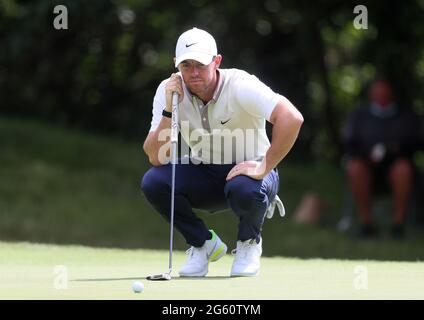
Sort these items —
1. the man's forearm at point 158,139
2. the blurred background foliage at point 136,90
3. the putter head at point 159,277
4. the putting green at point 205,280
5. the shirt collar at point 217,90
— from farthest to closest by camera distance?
the blurred background foliage at point 136,90, the man's forearm at point 158,139, the shirt collar at point 217,90, the putter head at point 159,277, the putting green at point 205,280

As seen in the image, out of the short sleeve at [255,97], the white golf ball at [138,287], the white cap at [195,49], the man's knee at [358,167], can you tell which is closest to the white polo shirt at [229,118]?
the short sleeve at [255,97]

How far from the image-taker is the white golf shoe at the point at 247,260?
689 cm

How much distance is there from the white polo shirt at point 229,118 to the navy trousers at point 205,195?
0.40 feet

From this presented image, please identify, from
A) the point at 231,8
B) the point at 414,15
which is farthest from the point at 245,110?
the point at 231,8

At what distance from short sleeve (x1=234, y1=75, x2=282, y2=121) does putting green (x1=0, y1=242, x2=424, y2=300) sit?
96 centimetres

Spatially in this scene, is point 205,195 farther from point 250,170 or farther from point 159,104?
point 159,104

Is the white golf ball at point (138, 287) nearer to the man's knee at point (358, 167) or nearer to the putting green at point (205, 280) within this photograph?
the putting green at point (205, 280)

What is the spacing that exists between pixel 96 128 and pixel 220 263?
9.70 meters

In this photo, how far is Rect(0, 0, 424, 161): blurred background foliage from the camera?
15.5m

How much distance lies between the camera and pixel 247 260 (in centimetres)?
698

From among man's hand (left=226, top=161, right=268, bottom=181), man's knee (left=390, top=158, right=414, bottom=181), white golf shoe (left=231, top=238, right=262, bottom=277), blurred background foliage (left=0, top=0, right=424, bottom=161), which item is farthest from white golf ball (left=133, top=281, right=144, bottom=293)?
blurred background foliage (left=0, top=0, right=424, bottom=161)

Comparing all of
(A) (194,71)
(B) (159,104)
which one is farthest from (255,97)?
(B) (159,104)
